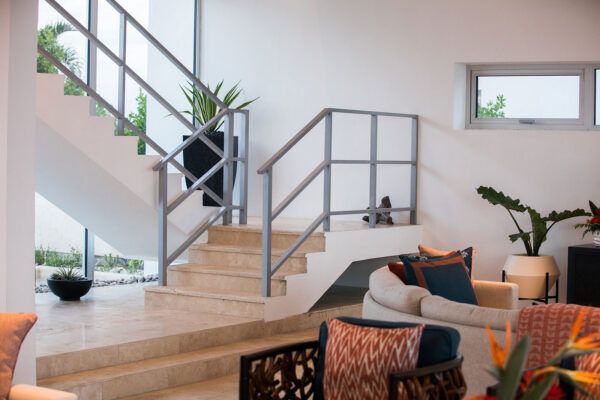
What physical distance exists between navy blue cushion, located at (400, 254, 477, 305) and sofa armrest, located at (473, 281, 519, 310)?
1.25 feet

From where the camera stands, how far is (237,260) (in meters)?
A: 6.21

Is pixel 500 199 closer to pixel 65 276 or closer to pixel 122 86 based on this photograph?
pixel 122 86

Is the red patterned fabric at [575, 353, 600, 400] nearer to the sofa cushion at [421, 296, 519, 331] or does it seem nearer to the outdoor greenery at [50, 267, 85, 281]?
the sofa cushion at [421, 296, 519, 331]

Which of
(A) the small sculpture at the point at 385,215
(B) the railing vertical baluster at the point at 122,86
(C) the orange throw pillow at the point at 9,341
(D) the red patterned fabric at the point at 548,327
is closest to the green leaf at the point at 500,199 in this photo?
(A) the small sculpture at the point at 385,215

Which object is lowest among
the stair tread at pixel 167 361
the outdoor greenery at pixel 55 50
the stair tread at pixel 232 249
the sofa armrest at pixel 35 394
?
the stair tread at pixel 167 361

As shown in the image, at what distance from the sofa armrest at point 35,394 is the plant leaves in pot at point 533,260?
422cm

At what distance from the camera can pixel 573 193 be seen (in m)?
6.52

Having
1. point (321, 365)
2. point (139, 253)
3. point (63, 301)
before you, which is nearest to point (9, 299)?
point (321, 365)

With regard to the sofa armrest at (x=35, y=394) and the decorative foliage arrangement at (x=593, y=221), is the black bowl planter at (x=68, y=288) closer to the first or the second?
the sofa armrest at (x=35, y=394)

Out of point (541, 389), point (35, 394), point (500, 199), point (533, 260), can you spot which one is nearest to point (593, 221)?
point (533, 260)

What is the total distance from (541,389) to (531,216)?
15.4ft

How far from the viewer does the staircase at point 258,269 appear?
566 cm

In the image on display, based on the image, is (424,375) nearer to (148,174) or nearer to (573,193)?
(148,174)

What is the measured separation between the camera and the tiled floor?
4645mm
